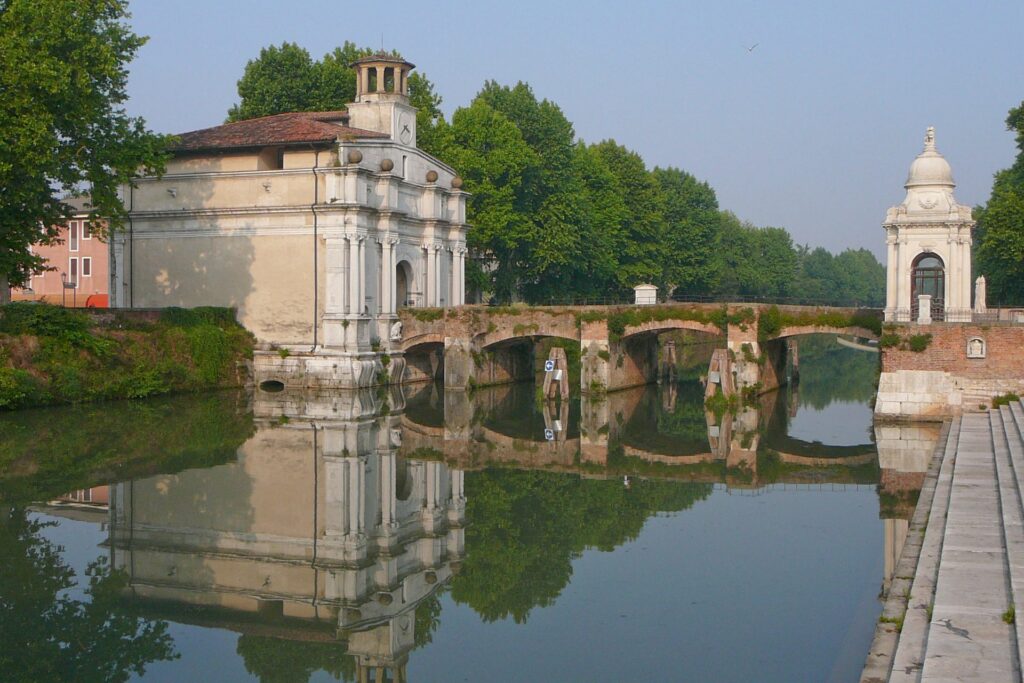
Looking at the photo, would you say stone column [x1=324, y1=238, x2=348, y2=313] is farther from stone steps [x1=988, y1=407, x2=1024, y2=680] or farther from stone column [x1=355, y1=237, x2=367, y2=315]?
stone steps [x1=988, y1=407, x2=1024, y2=680]

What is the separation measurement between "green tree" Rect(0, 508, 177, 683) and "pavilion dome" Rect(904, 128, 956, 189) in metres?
27.3

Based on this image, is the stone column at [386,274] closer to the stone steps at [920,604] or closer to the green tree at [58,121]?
the green tree at [58,121]

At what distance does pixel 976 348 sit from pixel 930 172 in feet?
19.4

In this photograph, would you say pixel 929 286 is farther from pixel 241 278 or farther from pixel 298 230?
pixel 241 278

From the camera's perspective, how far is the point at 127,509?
67.2 feet

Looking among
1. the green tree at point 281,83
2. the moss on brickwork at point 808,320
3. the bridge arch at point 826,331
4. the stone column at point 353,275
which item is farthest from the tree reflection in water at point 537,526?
the green tree at point 281,83

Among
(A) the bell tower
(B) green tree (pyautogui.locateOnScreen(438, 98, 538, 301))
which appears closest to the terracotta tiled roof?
(A) the bell tower

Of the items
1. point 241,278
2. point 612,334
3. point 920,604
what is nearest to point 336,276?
point 241,278

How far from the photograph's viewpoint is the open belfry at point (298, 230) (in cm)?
4166

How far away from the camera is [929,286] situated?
35.1 metres

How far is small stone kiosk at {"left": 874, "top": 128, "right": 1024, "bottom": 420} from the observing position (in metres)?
31.8

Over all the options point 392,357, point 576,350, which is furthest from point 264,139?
point 576,350

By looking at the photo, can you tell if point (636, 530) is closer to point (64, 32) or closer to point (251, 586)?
point (251, 586)

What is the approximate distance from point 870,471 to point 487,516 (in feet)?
34.4
